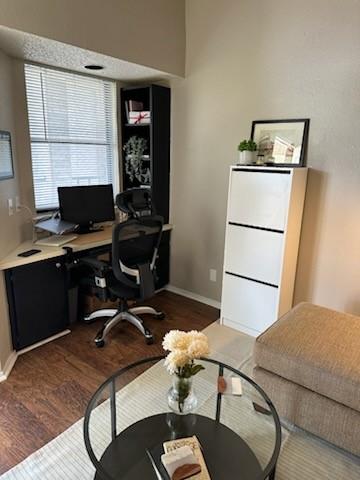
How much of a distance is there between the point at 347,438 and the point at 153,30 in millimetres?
3124

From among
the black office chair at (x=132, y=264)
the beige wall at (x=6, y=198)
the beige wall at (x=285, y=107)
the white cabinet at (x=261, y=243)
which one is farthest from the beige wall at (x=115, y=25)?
the white cabinet at (x=261, y=243)

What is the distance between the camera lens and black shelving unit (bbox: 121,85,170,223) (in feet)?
10.7

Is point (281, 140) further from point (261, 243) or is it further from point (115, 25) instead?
point (115, 25)

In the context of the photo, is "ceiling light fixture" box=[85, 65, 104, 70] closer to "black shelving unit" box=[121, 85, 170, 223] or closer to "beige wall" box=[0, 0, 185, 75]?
"beige wall" box=[0, 0, 185, 75]

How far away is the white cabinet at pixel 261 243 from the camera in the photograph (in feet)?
8.31

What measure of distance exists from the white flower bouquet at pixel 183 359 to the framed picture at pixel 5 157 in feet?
5.77

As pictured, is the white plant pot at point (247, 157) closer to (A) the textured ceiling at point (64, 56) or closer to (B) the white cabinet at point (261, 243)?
(B) the white cabinet at point (261, 243)

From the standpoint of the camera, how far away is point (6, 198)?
247cm

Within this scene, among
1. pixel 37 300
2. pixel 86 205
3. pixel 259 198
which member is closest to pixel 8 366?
pixel 37 300

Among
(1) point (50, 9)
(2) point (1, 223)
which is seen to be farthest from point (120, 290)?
(1) point (50, 9)

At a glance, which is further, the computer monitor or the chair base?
the computer monitor

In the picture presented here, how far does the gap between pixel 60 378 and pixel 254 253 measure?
5.60ft

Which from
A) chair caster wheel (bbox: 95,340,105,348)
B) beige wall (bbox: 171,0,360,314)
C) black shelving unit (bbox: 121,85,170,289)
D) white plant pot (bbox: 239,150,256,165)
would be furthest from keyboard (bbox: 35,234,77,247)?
white plant pot (bbox: 239,150,256,165)

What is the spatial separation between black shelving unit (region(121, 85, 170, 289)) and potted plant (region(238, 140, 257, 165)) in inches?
36.7
